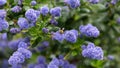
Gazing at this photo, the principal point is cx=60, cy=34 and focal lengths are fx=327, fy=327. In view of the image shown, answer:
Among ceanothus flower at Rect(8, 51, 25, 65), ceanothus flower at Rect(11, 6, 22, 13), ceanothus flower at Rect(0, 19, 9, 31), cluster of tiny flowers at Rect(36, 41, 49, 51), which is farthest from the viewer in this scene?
cluster of tiny flowers at Rect(36, 41, 49, 51)

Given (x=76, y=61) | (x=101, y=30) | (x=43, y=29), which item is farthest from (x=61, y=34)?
(x=76, y=61)

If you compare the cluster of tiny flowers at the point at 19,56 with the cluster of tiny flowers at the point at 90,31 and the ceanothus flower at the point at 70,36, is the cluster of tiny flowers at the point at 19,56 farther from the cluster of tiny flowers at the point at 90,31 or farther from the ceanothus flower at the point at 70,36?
the cluster of tiny flowers at the point at 90,31

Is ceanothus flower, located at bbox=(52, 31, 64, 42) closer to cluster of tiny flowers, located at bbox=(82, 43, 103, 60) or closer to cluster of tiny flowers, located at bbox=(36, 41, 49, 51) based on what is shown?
cluster of tiny flowers, located at bbox=(82, 43, 103, 60)

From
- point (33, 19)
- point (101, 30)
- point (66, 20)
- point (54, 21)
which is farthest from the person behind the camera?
point (101, 30)

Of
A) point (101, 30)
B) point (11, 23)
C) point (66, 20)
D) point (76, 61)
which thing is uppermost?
point (11, 23)

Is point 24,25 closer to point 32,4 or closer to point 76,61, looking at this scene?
point 32,4

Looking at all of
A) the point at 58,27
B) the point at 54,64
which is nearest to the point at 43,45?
the point at 58,27

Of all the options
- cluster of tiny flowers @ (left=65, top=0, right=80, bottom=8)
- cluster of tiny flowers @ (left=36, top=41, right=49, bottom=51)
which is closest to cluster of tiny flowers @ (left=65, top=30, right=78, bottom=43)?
cluster of tiny flowers @ (left=65, top=0, right=80, bottom=8)

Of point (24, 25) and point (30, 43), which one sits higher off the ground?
point (24, 25)
